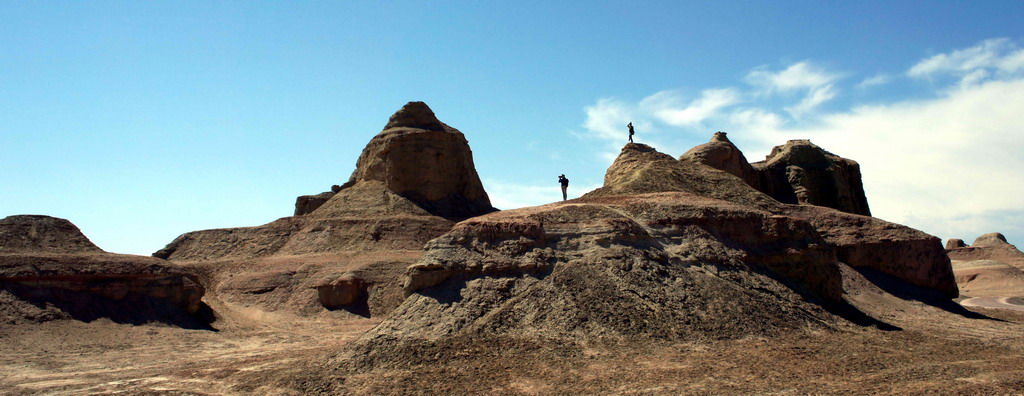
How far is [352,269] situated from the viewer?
33.1 m

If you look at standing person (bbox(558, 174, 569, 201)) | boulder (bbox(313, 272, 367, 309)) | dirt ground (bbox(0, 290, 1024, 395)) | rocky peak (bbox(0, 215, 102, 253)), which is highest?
standing person (bbox(558, 174, 569, 201))

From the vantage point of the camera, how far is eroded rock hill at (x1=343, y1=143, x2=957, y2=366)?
16.1 metres

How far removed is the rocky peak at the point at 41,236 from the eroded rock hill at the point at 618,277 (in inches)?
859

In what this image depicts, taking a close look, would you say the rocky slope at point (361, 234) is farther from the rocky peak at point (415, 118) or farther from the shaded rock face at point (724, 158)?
the shaded rock face at point (724, 158)

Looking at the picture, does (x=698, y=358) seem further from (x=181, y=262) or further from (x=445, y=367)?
(x=181, y=262)

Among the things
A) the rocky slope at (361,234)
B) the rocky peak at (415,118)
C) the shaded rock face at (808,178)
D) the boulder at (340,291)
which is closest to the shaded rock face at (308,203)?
the rocky slope at (361,234)

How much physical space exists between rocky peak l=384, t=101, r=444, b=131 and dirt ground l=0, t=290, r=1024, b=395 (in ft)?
97.6

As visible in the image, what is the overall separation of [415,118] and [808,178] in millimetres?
→ 25790

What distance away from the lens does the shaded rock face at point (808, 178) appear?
1622 inches

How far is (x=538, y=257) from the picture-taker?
58.9 ft

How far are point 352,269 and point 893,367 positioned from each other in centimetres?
2444

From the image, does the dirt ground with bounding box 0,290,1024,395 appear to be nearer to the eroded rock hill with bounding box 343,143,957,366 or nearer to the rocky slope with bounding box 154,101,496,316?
the eroded rock hill with bounding box 343,143,957,366

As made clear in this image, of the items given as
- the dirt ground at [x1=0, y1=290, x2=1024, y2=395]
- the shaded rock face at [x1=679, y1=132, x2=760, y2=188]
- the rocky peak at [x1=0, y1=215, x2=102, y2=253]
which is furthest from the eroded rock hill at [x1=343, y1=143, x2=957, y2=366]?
the rocky peak at [x1=0, y1=215, x2=102, y2=253]

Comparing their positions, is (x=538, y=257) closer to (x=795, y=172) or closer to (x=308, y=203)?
(x=795, y=172)
